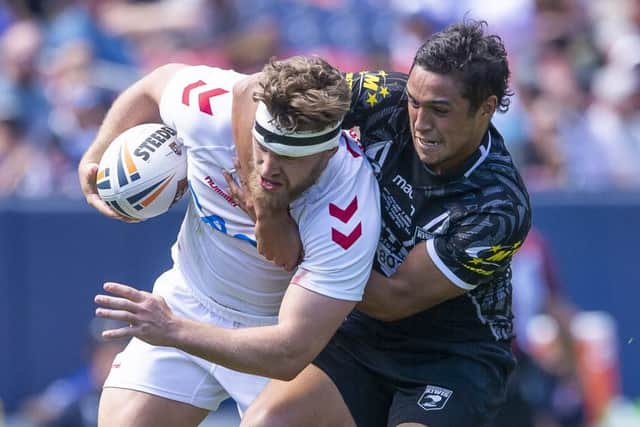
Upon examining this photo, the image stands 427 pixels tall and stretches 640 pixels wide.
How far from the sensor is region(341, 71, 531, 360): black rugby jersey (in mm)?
4992

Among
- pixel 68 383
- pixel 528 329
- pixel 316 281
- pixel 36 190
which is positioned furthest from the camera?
pixel 36 190

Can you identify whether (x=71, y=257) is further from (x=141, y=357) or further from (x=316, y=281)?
(x=316, y=281)

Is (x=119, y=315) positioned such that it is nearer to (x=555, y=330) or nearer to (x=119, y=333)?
(x=119, y=333)

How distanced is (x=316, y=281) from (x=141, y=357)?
110cm

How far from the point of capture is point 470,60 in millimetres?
4902

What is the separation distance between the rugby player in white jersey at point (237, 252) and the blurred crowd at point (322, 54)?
4.38 metres

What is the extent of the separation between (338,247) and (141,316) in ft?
2.63

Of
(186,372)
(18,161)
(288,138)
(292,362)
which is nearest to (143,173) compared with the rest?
(288,138)

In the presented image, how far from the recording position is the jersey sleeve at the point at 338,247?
4793mm

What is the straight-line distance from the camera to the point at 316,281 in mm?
4781

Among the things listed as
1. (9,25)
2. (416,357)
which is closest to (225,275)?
(416,357)

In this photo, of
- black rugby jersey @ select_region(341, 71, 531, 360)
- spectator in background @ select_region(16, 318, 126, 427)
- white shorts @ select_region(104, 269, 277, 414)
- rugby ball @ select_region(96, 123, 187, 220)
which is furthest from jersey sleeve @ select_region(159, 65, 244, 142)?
spectator in background @ select_region(16, 318, 126, 427)

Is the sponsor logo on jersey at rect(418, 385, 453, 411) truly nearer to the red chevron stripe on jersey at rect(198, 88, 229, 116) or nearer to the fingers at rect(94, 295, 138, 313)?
the fingers at rect(94, 295, 138, 313)

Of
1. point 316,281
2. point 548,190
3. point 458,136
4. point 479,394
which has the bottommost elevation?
point 548,190
